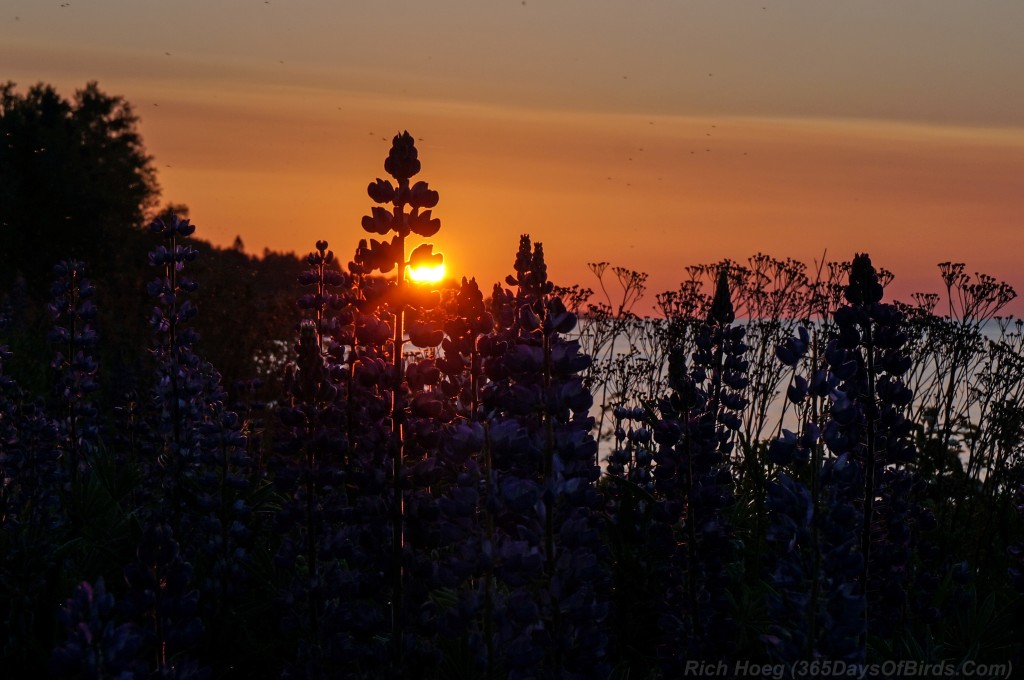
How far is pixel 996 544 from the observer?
27.1 feet

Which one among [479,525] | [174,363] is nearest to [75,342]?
[174,363]

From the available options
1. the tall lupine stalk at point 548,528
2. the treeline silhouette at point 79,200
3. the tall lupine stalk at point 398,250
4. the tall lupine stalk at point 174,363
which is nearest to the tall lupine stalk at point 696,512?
the tall lupine stalk at point 548,528

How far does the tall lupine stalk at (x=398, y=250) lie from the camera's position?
3.74 metres

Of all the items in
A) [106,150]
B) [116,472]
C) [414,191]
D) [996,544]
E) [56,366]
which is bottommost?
[996,544]

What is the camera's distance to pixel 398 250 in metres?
3.94

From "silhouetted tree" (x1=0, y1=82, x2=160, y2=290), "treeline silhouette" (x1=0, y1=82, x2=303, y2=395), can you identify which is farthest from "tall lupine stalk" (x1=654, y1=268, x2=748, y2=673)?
"silhouetted tree" (x1=0, y1=82, x2=160, y2=290)

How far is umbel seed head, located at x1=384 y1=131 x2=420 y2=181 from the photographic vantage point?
13.1 feet

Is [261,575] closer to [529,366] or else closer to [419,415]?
[419,415]

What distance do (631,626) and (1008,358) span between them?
569 centimetres

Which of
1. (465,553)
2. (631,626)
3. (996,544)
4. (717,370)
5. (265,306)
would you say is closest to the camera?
(465,553)

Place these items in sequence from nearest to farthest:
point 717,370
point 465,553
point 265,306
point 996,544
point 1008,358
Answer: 1. point 465,553
2. point 717,370
3. point 996,544
4. point 1008,358
5. point 265,306

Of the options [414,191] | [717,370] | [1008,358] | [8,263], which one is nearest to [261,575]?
[414,191]

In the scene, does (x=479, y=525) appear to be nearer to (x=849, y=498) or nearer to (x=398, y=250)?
(x=398, y=250)

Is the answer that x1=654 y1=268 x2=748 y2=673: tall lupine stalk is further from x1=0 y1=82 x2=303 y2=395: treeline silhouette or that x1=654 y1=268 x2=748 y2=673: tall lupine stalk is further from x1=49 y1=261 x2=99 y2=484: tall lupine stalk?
x1=0 y1=82 x2=303 y2=395: treeline silhouette
